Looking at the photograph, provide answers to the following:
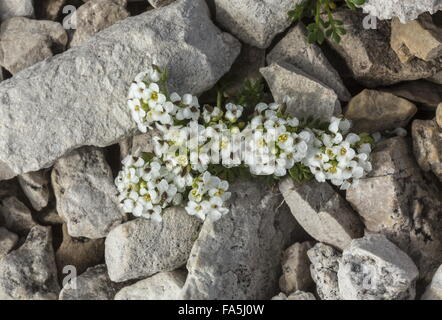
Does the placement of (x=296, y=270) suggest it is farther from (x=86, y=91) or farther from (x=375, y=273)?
(x=86, y=91)

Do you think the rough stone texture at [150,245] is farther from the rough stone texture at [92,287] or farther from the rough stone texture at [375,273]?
the rough stone texture at [375,273]

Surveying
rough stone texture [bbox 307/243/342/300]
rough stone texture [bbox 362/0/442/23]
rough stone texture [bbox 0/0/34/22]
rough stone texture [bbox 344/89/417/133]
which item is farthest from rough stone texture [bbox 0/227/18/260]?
rough stone texture [bbox 362/0/442/23]

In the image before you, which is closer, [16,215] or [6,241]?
[6,241]

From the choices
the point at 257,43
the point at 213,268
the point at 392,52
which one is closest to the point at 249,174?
the point at 213,268

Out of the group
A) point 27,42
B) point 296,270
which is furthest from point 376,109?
point 27,42

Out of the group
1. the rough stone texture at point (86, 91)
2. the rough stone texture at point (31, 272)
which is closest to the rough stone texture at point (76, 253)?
the rough stone texture at point (31, 272)

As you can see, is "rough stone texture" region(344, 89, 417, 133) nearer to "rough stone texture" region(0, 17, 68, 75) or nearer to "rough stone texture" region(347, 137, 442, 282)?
"rough stone texture" region(347, 137, 442, 282)
